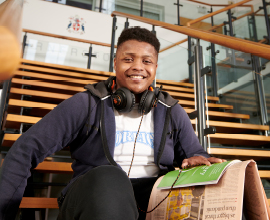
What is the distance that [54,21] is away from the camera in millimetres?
5352

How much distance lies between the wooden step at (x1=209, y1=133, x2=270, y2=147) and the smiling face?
910 millimetres

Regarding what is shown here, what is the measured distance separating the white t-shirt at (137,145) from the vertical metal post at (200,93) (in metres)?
0.72

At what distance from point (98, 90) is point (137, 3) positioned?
4472 mm

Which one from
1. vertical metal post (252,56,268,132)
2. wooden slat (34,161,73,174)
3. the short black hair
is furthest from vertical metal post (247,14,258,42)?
wooden slat (34,161,73,174)

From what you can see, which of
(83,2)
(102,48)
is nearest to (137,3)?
(83,2)

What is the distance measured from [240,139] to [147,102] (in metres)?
1.23

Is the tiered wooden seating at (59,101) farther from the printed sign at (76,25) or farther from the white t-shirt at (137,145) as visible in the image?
the printed sign at (76,25)

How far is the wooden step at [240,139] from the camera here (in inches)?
74.0

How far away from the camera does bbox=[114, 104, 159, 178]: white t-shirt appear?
0.96 m

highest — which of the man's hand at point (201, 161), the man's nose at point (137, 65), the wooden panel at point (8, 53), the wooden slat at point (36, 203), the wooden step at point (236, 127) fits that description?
the man's nose at point (137, 65)

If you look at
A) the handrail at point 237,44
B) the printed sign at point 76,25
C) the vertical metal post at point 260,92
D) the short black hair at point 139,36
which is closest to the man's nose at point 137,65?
the short black hair at point 139,36

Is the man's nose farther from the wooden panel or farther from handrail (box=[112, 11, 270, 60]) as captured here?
the wooden panel

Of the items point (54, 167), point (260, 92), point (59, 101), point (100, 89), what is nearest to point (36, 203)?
point (54, 167)

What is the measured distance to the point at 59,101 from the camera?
2.28 meters
